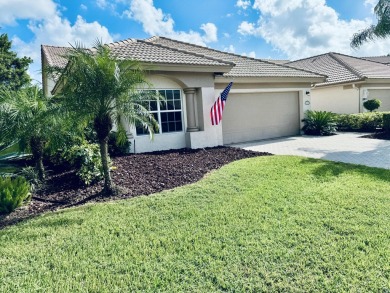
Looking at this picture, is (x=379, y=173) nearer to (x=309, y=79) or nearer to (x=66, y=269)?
(x=66, y=269)

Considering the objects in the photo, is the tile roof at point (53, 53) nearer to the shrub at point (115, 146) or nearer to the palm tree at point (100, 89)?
the shrub at point (115, 146)

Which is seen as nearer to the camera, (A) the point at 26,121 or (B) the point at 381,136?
(A) the point at 26,121

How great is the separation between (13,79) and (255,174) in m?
33.0

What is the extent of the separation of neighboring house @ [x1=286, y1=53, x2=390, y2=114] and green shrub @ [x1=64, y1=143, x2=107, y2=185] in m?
18.4

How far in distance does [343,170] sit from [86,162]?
7411 millimetres

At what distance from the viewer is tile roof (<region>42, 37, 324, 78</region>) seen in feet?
36.9

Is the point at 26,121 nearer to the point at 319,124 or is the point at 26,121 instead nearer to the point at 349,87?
the point at 319,124

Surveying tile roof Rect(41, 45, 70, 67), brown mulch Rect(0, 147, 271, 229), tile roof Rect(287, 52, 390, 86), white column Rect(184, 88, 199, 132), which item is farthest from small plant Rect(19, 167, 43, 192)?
tile roof Rect(287, 52, 390, 86)

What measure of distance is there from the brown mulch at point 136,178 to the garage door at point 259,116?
3.83m

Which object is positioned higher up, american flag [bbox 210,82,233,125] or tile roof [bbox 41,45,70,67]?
tile roof [bbox 41,45,70,67]

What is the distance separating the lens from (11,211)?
588cm

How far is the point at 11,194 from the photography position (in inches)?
230

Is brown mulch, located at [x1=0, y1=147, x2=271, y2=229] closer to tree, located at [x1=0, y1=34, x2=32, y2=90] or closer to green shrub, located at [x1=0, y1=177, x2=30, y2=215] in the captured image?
green shrub, located at [x1=0, y1=177, x2=30, y2=215]

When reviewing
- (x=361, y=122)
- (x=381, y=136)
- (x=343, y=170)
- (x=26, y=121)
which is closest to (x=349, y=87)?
(x=361, y=122)
